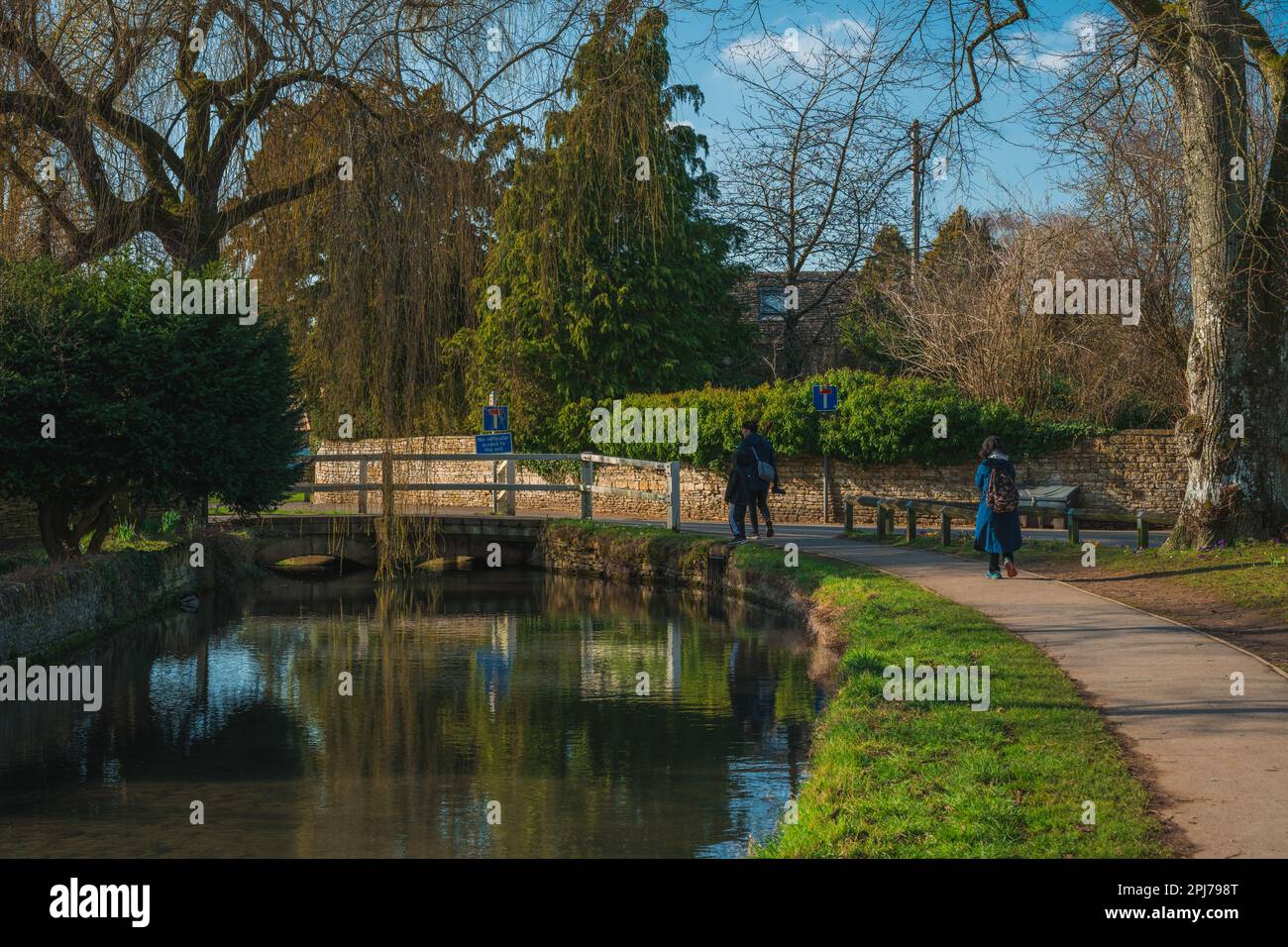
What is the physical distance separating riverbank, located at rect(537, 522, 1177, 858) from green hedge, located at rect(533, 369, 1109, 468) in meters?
14.1

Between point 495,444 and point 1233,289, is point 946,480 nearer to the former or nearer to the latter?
point 495,444

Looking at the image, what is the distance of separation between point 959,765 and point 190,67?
890cm

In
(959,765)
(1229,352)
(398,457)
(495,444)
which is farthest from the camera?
(495,444)

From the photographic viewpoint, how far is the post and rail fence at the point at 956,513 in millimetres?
21203

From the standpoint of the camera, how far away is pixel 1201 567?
17.1 m

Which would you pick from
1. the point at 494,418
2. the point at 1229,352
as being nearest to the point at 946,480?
the point at 494,418

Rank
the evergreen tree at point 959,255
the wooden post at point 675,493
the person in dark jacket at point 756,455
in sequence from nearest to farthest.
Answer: the person in dark jacket at point 756,455, the wooden post at point 675,493, the evergreen tree at point 959,255

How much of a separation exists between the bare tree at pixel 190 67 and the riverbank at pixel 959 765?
238 inches

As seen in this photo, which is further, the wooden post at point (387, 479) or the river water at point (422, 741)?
the wooden post at point (387, 479)

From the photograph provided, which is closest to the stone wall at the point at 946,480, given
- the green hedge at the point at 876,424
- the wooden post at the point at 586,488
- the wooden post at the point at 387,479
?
the green hedge at the point at 876,424

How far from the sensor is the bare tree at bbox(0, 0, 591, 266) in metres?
12.1

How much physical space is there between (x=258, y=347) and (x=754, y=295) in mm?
29382

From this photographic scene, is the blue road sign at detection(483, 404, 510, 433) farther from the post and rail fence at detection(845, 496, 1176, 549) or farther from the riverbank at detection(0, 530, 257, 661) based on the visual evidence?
the post and rail fence at detection(845, 496, 1176, 549)

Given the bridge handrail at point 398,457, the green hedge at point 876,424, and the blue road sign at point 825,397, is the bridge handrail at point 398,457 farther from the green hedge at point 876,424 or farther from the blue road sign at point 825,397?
the blue road sign at point 825,397
